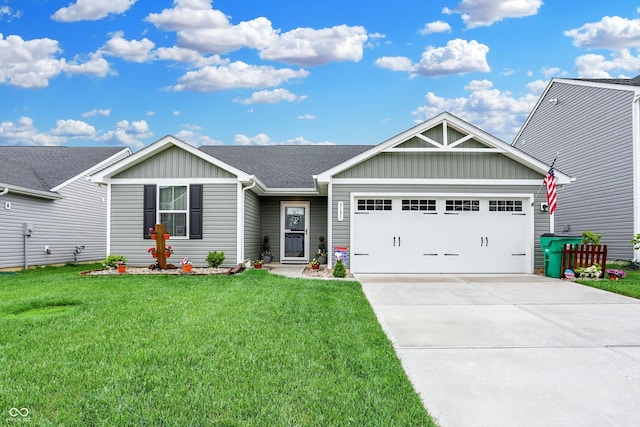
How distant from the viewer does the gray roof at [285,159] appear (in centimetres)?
1470

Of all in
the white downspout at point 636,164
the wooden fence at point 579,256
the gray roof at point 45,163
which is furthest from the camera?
the gray roof at point 45,163

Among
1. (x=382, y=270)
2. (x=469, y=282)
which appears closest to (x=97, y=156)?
(x=382, y=270)

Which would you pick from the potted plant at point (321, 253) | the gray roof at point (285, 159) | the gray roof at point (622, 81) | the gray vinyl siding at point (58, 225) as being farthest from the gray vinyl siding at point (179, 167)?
the gray roof at point (622, 81)

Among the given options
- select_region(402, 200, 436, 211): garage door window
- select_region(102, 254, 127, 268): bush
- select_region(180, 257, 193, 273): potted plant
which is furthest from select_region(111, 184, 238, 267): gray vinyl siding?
select_region(402, 200, 436, 211): garage door window

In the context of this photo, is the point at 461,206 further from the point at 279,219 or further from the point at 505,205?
the point at 279,219

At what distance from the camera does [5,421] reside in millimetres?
2857

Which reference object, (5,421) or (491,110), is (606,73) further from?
(5,421)

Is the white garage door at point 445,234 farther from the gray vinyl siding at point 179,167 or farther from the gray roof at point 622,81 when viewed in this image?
the gray roof at point 622,81

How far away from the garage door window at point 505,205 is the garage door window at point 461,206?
0.39 meters

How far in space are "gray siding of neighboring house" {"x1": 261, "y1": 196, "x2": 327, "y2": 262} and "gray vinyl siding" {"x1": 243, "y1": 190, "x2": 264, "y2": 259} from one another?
0.26 meters

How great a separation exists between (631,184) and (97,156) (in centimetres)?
1917

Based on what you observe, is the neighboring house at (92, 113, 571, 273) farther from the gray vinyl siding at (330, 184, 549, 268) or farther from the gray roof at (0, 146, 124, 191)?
the gray roof at (0, 146, 124, 191)

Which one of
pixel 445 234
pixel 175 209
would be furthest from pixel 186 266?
pixel 445 234

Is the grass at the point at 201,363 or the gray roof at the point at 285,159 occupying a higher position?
the gray roof at the point at 285,159
